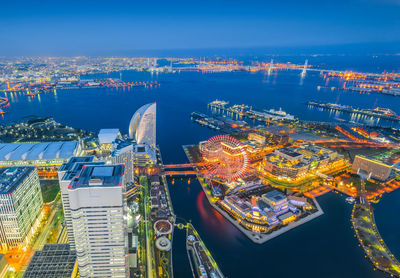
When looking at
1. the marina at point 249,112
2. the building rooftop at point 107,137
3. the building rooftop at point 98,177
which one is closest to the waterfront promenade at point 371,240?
the building rooftop at point 98,177

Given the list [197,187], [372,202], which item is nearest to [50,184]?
[197,187]

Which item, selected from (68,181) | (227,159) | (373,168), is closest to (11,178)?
(68,181)

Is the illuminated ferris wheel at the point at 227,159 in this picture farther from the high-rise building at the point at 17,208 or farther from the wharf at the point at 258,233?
the high-rise building at the point at 17,208

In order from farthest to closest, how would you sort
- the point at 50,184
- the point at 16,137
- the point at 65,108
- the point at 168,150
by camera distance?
1. the point at 65,108
2. the point at 16,137
3. the point at 168,150
4. the point at 50,184

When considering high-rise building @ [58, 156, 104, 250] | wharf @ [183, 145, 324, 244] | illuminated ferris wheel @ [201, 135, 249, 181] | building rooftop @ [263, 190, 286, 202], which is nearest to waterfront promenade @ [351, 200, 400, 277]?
wharf @ [183, 145, 324, 244]

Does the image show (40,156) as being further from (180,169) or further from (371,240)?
(371,240)

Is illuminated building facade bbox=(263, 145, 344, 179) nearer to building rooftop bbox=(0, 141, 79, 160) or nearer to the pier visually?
building rooftop bbox=(0, 141, 79, 160)

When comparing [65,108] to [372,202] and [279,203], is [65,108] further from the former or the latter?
[372,202]
